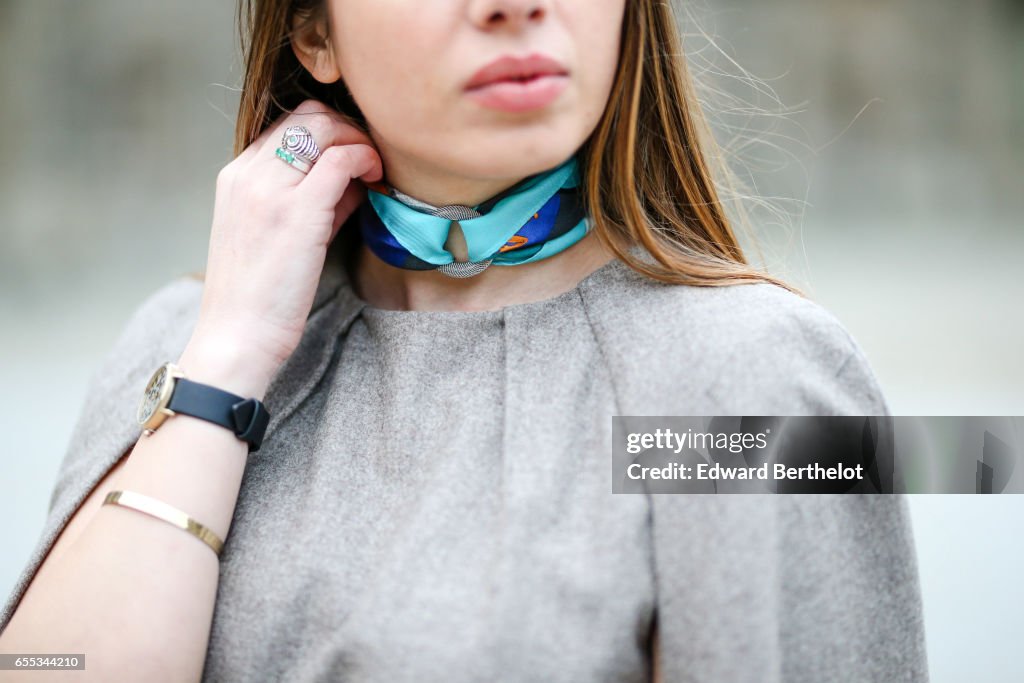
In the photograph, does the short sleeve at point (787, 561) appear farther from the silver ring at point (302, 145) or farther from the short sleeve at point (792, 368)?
Result: the silver ring at point (302, 145)

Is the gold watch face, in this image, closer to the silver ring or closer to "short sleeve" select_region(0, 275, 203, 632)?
"short sleeve" select_region(0, 275, 203, 632)

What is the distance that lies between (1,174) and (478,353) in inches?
192

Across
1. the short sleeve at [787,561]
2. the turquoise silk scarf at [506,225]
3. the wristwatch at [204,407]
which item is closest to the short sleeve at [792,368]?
the short sleeve at [787,561]

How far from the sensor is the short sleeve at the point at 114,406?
4.47 feet

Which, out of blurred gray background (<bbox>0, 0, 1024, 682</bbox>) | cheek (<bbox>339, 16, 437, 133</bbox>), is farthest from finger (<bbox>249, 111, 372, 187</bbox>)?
blurred gray background (<bbox>0, 0, 1024, 682</bbox>)

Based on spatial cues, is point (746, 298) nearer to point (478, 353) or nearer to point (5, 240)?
point (478, 353)

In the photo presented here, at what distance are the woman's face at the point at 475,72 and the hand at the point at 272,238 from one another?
0.52ft

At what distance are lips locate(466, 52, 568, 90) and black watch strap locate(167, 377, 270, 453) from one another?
19.3 inches

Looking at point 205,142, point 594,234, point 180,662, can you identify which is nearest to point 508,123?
point 594,234

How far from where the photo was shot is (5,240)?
518 centimetres

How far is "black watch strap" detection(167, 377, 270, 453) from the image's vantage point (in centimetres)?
126

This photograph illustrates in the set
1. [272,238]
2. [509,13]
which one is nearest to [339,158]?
[272,238]

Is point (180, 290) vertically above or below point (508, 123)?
below

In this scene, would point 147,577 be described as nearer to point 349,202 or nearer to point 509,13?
point 349,202
